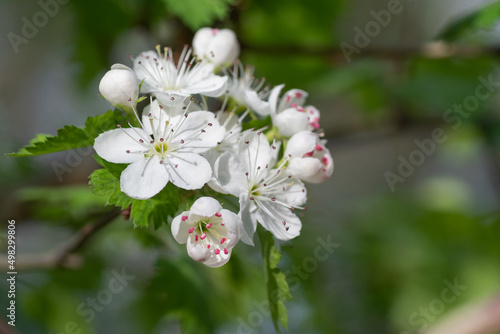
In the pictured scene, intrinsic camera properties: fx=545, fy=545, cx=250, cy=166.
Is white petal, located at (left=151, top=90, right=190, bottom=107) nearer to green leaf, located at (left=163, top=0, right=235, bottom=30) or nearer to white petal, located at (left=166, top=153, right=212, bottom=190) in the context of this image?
white petal, located at (left=166, top=153, right=212, bottom=190)

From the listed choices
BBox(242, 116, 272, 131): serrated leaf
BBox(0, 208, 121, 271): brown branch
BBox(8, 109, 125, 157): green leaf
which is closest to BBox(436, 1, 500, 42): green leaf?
BBox(242, 116, 272, 131): serrated leaf

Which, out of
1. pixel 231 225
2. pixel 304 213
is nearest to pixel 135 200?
pixel 231 225

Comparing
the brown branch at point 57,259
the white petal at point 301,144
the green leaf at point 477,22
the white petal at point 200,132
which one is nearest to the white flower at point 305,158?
the white petal at point 301,144

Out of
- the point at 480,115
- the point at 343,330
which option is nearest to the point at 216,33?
the point at 343,330

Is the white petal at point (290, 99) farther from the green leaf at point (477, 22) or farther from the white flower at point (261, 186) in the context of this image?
the green leaf at point (477, 22)

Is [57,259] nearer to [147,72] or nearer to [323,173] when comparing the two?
[147,72]

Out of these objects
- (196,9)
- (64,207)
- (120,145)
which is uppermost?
(196,9)

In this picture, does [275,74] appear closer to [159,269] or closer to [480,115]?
[480,115]

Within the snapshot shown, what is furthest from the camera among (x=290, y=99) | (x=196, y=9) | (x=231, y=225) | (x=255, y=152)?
(x=196, y=9)
